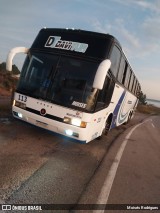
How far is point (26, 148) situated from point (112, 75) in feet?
11.4

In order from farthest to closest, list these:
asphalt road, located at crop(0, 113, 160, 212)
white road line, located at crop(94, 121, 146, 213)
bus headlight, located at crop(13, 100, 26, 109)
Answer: bus headlight, located at crop(13, 100, 26, 109) < white road line, located at crop(94, 121, 146, 213) < asphalt road, located at crop(0, 113, 160, 212)

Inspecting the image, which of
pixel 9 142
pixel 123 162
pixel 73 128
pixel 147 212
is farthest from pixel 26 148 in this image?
pixel 147 212

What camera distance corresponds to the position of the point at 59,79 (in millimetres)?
7285

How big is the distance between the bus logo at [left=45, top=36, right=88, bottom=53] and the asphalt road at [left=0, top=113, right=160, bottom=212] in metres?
2.76

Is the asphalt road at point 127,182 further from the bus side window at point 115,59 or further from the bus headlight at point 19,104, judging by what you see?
the bus headlight at point 19,104

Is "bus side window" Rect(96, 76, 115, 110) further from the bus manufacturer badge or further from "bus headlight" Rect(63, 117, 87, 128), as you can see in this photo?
the bus manufacturer badge

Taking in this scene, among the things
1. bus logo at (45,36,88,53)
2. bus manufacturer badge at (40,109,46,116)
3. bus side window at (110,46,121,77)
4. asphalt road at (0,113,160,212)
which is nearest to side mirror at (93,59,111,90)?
bus logo at (45,36,88,53)

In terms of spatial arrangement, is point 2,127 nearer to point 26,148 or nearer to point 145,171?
point 26,148

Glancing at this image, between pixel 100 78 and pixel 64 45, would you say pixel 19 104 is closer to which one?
pixel 64 45

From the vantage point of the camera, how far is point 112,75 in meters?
8.43

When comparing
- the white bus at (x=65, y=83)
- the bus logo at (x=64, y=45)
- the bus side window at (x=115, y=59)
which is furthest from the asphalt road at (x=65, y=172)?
the bus logo at (x=64, y=45)

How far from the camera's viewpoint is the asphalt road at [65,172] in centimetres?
447

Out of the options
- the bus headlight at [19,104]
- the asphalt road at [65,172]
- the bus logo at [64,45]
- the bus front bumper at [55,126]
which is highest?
the bus logo at [64,45]

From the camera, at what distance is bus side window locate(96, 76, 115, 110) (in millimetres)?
7578
